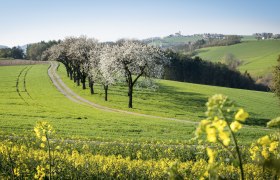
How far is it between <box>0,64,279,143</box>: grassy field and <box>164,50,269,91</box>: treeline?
45.9 metres

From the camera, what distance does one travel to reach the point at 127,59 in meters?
49.8

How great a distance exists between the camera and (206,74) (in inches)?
5059

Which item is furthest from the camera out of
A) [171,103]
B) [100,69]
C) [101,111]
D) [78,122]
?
[171,103]

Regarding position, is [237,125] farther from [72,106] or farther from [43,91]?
[43,91]

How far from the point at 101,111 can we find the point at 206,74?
8664cm

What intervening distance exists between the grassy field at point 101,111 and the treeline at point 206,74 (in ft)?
151

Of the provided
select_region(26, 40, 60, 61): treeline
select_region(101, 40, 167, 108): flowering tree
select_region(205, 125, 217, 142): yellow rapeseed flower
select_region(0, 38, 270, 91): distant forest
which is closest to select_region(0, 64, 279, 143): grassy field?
select_region(101, 40, 167, 108): flowering tree

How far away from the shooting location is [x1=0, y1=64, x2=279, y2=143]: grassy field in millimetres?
31438

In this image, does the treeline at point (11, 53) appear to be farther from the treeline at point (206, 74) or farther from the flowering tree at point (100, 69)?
A: the flowering tree at point (100, 69)

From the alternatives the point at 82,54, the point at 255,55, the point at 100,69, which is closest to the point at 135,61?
the point at 100,69

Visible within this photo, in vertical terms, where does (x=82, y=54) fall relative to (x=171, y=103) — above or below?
above

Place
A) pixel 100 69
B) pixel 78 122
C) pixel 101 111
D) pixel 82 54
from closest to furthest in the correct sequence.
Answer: pixel 78 122 → pixel 101 111 → pixel 100 69 → pixel 82 54

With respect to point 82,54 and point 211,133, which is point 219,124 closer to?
point 211,133

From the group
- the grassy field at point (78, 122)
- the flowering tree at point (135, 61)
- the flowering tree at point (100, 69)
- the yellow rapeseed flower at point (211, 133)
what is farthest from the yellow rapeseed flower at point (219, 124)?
the flowering tree at point (100, 69)
